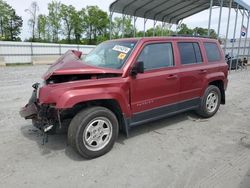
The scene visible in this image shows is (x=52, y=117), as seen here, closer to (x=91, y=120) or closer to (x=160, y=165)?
(x=91, y=120)

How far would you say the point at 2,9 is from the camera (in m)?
46.3

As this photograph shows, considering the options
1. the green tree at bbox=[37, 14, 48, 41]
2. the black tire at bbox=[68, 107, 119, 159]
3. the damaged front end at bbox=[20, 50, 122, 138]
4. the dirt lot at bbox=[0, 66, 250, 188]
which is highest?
the green tree at bbox=[37, 14, 48, 41]

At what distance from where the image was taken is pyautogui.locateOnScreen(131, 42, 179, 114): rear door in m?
4.20

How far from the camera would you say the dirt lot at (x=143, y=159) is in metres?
3.16

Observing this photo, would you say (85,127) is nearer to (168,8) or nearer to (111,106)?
(111,106)

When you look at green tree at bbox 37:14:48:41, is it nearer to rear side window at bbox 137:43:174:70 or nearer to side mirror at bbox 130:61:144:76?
rear side window at bbox 137:43:174:70

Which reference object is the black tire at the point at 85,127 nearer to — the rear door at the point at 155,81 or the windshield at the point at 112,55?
the rear door at the point at 155,81

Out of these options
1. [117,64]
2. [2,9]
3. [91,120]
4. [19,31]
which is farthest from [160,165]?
[19,31]

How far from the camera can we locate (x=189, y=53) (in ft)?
17.0

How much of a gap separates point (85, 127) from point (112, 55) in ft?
5.07

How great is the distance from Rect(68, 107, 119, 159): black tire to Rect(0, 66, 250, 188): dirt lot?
0.45 feet

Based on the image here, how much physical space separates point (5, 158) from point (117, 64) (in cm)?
239

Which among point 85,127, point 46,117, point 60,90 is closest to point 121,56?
point 60,90

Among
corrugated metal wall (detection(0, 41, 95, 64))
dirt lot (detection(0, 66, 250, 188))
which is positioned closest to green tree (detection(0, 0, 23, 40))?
corrugated metal wall (detection(0, 41, 95, 64))
